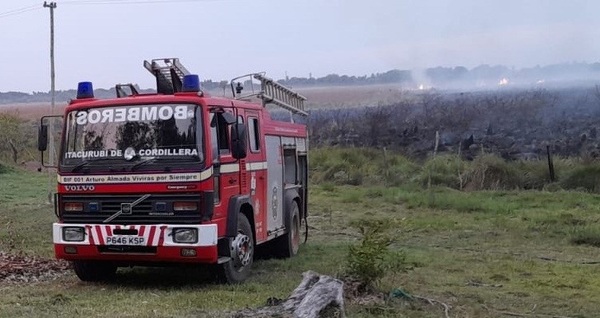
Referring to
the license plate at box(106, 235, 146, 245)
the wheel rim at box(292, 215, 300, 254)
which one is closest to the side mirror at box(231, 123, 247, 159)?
the license plate at box(106, 235, 146, 245)

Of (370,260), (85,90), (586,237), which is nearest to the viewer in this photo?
(370,260)

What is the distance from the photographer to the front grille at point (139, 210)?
335 inches

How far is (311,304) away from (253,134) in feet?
13.0

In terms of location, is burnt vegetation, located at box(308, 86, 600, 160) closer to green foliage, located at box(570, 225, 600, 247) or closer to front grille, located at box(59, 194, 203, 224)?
green foliage, located at box(570, 225, 600, 247)

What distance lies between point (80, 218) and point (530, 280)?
574 centimetres

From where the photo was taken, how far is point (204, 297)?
8086mm

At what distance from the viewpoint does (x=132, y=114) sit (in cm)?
891

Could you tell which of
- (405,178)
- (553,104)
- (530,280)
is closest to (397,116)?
(553,104)

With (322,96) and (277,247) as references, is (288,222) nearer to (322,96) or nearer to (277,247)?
(277,247)

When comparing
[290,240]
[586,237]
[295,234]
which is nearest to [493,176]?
[586,237]

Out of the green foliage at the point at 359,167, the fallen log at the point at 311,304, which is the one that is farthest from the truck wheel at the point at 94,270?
the green foliage at the point at 359,167

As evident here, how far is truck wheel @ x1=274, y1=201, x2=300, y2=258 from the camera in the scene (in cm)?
1177

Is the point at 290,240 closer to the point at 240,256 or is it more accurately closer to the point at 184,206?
the point at 240,256

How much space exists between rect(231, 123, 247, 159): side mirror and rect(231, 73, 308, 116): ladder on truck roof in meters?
1.96
